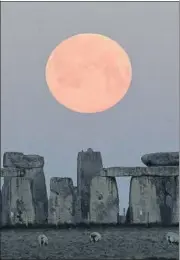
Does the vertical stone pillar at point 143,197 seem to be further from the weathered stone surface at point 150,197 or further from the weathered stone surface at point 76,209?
the weathered stone surface at point 76,209

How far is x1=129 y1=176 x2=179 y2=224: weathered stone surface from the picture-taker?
64.0ft

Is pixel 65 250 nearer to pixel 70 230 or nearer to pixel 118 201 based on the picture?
pixel 70 230

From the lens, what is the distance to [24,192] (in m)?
19.8

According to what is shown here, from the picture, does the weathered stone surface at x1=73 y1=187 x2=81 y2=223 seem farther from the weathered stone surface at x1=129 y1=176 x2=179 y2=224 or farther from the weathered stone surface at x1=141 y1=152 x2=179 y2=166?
the weathered stone surface at x1=141 y1=152 x2=179 y2=166

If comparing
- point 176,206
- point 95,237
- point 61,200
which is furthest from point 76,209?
point 176,206

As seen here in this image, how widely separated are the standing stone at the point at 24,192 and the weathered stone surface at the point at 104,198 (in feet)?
3.58

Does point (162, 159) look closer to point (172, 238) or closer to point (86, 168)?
point (86, 168)

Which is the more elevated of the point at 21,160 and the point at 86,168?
the point at 21,160

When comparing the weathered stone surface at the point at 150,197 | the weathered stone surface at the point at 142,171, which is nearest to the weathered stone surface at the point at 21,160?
the weathered stone surface at the point at 142,171

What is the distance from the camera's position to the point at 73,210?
19531 mm

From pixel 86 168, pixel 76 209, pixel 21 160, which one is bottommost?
pixel 76 209

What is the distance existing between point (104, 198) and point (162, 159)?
5.17ft

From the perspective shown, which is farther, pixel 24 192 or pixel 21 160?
pixel 21 160

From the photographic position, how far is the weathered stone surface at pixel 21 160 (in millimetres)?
20312
